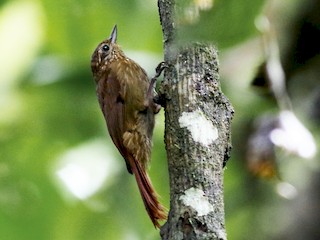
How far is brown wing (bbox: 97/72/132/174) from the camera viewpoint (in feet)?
10.8

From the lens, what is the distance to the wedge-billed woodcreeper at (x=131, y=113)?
310cm

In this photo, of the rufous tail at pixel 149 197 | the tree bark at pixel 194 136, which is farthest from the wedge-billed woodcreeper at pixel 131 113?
the tree bark at pixel 194 136

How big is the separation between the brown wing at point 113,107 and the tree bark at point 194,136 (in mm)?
1104

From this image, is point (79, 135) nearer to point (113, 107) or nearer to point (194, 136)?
point (113, 107)

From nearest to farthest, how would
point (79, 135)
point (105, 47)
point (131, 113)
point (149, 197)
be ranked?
point (149, 197) < point (131, 113) < point (105, 47) < point (79, 135)

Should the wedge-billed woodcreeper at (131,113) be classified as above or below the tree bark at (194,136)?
above

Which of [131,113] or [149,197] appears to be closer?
[149,197]

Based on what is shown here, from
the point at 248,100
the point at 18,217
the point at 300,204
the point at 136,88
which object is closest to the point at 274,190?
the point at 300,204

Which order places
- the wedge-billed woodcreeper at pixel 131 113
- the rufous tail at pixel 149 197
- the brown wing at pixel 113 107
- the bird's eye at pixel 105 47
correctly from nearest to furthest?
the rufous tail at pixel 149 197, the wedge-billed woodcreeper at pixel 131 113, the brown wing at pixel 113 107, the bird's eye at pixel 105 47

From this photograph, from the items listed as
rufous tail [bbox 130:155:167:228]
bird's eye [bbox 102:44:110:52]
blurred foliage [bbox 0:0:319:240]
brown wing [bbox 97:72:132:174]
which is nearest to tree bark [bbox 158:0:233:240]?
rufous tail [bbox 130:155:167:228]

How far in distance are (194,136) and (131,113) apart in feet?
4.42

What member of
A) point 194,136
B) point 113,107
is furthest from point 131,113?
point 194,136

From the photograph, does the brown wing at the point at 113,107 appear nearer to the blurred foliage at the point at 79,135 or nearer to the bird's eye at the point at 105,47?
the bird's eye at the point at 105,47

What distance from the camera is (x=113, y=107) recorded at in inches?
134
